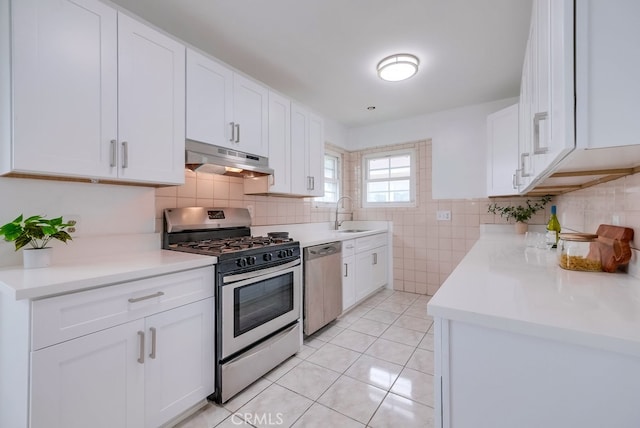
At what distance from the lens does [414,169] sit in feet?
12.4

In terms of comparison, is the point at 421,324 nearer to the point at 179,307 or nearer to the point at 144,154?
the point at 179,307

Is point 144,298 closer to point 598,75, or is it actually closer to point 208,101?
point 208,101

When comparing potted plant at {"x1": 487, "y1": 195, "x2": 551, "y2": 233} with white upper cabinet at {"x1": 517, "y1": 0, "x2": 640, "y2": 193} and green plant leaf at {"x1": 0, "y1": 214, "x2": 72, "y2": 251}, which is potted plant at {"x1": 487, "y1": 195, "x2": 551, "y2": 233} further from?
green plant leaf at {"x1": 0, "y1": 214, "x2": 72, "y2": 251}

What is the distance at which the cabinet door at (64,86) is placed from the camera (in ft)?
3.92

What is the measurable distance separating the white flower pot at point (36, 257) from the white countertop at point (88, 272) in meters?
0.03

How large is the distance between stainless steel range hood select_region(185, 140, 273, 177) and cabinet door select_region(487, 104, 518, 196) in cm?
226

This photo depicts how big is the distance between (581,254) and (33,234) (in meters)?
2.56

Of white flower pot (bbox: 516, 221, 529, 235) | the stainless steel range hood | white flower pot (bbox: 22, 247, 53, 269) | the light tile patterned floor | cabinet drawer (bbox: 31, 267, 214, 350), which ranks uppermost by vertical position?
the stainless steel range hood

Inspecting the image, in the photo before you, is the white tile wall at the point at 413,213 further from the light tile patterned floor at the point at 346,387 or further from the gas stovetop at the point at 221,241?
the light tile patterned floor at the point at 346,387

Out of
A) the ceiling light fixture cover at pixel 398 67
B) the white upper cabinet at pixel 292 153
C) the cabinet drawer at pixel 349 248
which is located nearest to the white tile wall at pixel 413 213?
the white upper cabinet at pixel 292 153

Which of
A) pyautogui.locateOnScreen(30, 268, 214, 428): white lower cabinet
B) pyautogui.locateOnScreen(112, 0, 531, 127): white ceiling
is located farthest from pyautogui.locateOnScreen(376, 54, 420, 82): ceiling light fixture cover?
pyautogui.locateOnScreen(30, 268, 214, 428): white lower cabinet

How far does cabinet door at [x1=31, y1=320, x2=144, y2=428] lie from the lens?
1029 mm

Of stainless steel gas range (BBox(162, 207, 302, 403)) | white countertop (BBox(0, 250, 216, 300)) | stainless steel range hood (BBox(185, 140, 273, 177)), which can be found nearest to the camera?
white countertop (BBox(0, 250, 216, 300))

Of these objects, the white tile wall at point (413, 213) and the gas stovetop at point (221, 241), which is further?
the white tile wall at point (413, 213)
